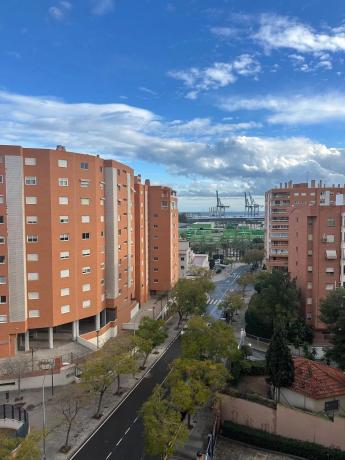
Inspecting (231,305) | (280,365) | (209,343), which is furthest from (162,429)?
(231,305)

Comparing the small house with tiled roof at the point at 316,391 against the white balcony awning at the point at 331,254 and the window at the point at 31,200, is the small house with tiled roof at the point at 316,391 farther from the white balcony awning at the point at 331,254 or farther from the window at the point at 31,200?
the window at the point at 31,200

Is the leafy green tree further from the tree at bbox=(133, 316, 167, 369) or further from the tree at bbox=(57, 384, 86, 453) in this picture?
the tree at bbox=(57, 384, 86, 453)

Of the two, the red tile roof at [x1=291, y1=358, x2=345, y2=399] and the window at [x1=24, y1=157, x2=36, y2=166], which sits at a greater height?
the window at [x1=24, y1=157, x2=36, y2=166]

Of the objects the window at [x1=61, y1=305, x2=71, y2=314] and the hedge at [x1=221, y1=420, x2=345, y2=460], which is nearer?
the hedge at [x1=221, y1=420, x2=345, y2=460]

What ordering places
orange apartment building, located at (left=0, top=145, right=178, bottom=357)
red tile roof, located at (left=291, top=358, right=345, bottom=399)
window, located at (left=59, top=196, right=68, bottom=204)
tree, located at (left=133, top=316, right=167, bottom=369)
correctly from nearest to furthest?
red tile roof, located at (left=291, top=358, right=345, bottom=399) → tree, located at (left=133, top=316, right=167, bottom=369) → orange apartment building, located at (left=0, top=145, right=178, bottom=357) → window, located at (left=59, top=196, right=68, bottom=204)

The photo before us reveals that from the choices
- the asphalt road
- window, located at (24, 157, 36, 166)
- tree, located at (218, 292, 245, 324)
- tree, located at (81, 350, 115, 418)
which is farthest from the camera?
tree, located at (218, 292, 245, 324)

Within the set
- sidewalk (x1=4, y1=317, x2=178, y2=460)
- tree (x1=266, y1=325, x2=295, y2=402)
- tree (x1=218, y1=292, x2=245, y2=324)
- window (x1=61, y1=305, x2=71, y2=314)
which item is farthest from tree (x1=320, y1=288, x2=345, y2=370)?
window (x1=61, y1=305, x2=71, y2=314)

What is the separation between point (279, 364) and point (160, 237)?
3555 centimetres

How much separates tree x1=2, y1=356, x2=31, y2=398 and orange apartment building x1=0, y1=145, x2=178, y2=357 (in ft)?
4.98

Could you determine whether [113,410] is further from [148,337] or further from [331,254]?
[331,254]

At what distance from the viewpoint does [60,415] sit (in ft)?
82.2

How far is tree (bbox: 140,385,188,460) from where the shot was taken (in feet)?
60.9

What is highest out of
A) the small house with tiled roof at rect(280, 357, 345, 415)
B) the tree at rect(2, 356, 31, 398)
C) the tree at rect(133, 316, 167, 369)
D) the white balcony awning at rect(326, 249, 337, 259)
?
the white balcony awning at rect(326, 249, 337, 259)

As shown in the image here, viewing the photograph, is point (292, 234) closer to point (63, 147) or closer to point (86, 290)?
point (86, 290)
